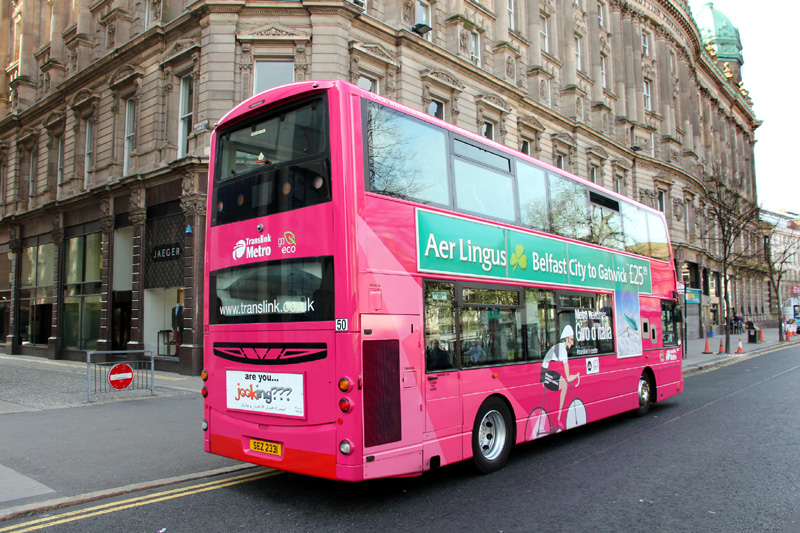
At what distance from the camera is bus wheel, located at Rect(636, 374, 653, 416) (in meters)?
11.2

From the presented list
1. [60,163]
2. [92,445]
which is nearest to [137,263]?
[60,163]

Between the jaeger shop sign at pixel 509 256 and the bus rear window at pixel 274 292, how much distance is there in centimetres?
120

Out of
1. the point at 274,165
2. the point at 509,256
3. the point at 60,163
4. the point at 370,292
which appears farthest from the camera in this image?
the point at 60,163

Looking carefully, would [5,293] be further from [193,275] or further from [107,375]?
[107,375]

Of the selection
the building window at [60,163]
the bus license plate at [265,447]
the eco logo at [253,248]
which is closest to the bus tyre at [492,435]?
the bus license plate at [265,447]

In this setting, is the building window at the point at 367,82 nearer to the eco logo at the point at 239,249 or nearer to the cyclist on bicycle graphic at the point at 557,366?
the cyclist on bicycle graphic at the point at 557,366

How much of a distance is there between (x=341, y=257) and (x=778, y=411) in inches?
401

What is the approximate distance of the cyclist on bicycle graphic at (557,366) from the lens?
840 cm

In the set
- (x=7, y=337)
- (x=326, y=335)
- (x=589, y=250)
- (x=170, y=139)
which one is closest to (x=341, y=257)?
(x=326, y=335)

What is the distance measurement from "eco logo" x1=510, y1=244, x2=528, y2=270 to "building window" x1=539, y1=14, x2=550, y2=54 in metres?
26.2

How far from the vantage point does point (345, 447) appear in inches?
215

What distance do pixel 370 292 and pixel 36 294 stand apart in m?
27.7

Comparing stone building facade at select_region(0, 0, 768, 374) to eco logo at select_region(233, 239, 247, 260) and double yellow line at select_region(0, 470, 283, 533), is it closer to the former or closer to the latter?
double yellow line at select_region(0, 470, 283, 533)

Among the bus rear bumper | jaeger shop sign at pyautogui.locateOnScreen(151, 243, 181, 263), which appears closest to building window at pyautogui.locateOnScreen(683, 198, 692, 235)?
jaeger shop sign at pyautogui.locateOnScreen(151, 243, 181, 263)
